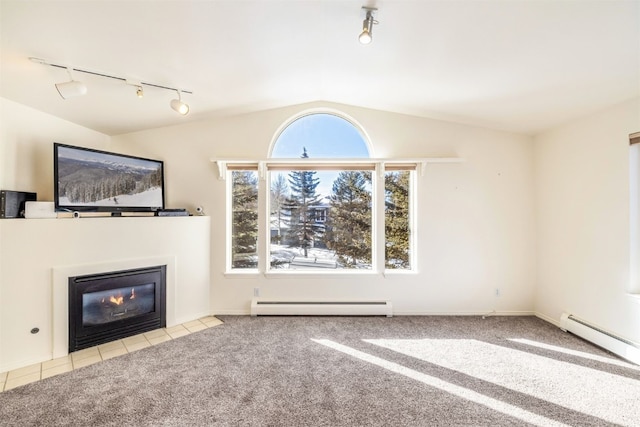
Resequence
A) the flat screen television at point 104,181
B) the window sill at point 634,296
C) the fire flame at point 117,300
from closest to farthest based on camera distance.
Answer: the window sill at point 634,296, the flat screen television at point 104,181, the fire flame at point 117,300

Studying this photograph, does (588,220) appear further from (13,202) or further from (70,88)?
(13,202)

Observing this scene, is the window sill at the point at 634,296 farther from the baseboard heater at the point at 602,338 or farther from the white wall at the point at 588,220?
the baseboard heater at the point at 602,338

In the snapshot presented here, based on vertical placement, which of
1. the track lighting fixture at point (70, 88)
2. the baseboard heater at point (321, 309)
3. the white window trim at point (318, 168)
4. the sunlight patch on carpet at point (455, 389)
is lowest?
the sunlight patch on carpet at point (455, 389)

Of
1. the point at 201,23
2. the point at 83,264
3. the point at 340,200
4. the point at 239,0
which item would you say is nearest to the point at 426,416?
the point at 340,200

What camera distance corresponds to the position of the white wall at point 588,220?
8.09ft

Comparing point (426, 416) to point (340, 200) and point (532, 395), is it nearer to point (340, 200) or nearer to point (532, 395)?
point (532, 395)

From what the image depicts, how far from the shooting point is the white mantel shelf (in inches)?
87.5

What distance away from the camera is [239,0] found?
168 cm

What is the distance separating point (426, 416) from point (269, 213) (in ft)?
8.89

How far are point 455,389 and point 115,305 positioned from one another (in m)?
3.33

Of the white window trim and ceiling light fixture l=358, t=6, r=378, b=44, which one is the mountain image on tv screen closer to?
the white window trim

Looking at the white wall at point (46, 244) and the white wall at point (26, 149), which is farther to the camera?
the white wall at point (26, 149)

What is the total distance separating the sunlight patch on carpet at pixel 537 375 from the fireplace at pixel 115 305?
2.51 m

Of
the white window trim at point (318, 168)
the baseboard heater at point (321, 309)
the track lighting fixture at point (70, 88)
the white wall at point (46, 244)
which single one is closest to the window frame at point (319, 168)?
the white window trim at point (318, 168)
